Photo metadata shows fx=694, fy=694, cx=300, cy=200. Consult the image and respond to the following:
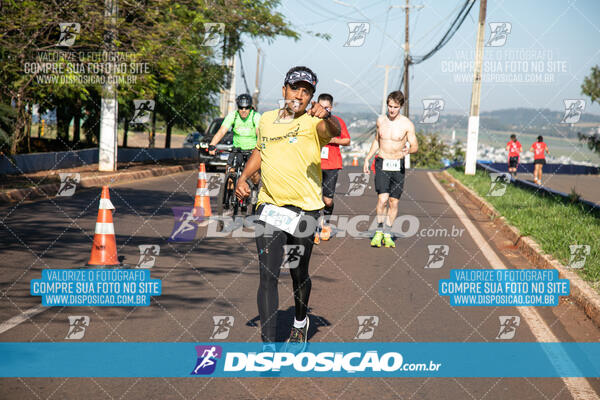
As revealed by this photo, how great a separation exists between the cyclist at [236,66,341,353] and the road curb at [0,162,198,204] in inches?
381

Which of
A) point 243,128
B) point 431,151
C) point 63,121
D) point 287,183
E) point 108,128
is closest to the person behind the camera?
point 287,183

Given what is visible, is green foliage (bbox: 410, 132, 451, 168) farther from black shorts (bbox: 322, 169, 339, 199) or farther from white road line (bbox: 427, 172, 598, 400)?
black shorts (bbox: 322, 169, 339, 199)

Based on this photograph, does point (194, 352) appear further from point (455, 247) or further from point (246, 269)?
point (455, 247)

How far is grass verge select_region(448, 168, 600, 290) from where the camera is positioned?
28.6 feet

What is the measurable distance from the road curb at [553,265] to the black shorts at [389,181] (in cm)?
204

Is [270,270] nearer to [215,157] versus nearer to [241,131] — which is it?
[241,131]

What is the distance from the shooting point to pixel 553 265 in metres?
8.34

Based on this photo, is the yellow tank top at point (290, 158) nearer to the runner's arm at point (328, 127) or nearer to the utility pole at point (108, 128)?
the runner's arm at point (328, 127)

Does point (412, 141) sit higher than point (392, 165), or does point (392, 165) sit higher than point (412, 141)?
point (412, 141)

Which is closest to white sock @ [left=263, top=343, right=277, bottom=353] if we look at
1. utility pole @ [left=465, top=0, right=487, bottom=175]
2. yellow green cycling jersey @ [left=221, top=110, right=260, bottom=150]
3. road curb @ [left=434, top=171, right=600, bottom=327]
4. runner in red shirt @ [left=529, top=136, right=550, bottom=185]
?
road curb @ [left=434, top=171, right=600, bottom=327]

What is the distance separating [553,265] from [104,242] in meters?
5.23

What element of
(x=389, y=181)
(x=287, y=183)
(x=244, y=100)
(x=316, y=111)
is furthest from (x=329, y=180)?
(x=316, y=111)

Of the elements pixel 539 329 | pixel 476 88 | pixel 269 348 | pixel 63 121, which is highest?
pixel 476 88

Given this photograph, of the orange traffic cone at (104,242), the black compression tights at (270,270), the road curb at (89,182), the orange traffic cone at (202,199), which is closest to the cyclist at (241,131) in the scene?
the orange traffic cone at (202,199)
